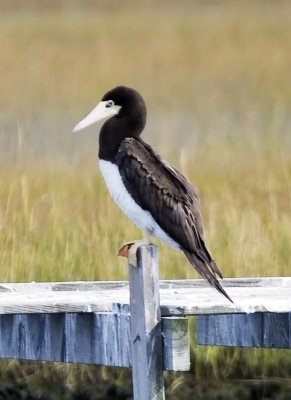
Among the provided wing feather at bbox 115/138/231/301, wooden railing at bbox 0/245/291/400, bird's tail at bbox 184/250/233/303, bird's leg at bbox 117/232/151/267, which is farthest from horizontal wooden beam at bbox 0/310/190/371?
wing feather at bbox 115/138/231/301

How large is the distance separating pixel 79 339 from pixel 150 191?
2.61 feet

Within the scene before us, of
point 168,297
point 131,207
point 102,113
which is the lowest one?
point 168,297

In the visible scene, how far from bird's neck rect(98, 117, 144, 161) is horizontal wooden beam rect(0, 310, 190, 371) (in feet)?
2.99

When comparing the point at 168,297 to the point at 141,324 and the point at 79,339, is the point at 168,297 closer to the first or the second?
the point at 79,339

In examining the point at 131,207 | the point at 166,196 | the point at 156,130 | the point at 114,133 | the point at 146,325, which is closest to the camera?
the point at 146,325

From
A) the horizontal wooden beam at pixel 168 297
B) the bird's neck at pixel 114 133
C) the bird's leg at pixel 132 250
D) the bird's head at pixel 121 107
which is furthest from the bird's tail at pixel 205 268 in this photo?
the bird's head at pixel 121 107

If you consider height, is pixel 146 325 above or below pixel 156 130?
below

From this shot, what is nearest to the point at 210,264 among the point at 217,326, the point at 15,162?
the point at 217,326

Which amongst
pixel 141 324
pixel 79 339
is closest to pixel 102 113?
pixel 79 339

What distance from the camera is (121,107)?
8.72 m

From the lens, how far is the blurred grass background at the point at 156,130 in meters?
10.2

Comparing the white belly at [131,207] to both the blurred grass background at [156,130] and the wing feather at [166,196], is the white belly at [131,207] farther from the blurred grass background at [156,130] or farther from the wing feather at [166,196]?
the blurred grass background at [156,130]

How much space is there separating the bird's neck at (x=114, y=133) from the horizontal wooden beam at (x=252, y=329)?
0.96 meters

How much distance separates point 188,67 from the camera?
24.9 metres
